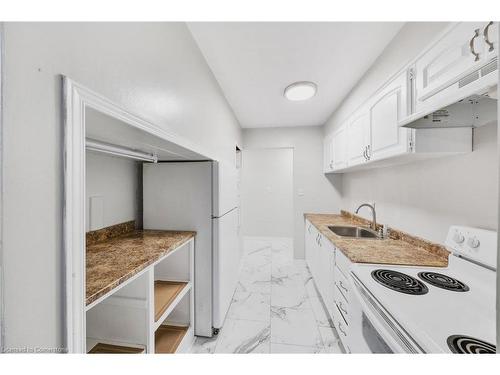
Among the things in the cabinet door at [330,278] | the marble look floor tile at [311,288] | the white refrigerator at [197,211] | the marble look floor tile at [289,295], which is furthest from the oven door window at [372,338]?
the marble look floor tile at [311,288]

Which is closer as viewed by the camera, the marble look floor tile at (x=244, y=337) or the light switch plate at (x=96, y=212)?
the light switch plate at (x=96, y=212)

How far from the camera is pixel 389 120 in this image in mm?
1477

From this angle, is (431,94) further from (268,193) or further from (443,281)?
(268,193)

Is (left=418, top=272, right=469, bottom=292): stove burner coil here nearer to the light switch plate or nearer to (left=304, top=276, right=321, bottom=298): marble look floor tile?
(left=304, top=276, right=321, bottom=298): marble look floor tile

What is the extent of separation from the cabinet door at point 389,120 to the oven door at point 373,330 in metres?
0.90

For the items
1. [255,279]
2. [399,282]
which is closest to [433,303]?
[399,282]

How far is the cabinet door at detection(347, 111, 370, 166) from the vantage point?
1886 mm

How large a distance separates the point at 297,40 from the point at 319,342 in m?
2.37

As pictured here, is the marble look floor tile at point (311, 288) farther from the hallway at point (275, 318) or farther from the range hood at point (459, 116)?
the range hood at point (459, 116)

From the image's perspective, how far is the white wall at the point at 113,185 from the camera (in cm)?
134

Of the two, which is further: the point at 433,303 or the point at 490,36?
the point at 433,303

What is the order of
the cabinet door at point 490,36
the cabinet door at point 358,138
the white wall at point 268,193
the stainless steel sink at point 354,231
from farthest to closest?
the white wall at point 268,193
the stainless steel sink at point 354,231
the cabinet door at point 358,138
the cabinet door at point 490,36

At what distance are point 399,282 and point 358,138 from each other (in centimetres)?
143
